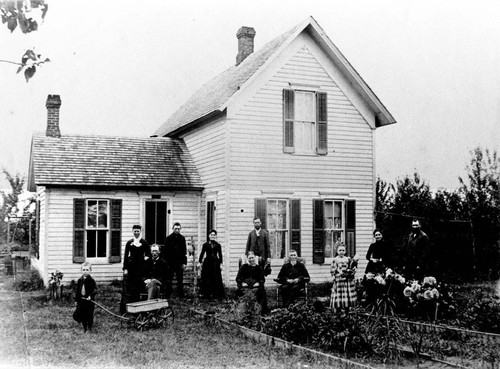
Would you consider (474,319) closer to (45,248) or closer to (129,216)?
(129,216)

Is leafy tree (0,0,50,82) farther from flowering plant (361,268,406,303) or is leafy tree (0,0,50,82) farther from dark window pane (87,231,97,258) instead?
dark window pane (87,231,97,258)

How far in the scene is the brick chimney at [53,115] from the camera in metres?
19.2

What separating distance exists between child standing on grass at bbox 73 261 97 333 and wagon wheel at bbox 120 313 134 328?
602mm

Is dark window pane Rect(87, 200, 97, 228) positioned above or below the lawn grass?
above

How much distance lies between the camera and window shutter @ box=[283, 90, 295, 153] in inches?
696

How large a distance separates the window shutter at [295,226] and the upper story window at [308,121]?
1511 mm

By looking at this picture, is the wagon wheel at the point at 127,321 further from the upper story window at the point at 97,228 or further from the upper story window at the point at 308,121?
the upper story window at the point at 308,121

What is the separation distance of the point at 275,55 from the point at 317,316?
9.42m

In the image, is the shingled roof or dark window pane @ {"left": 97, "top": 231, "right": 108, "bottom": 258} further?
dark window pane @ {"left": 97, "top": 231, "right": 108, "bottom": 258}

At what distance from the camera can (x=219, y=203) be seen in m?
17.5

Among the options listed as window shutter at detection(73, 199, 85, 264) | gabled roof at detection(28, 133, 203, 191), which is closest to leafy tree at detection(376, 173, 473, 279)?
gabled roof at detection(28, 133, 203, 191)

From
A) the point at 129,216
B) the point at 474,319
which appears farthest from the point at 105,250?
the point at 474,319

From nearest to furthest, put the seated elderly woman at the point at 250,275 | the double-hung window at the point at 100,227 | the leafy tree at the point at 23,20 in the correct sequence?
the leafy tree at the point at 23,20 → the seated elderly woman at the point at 250,275 → the double-hung window at the point at 100,227

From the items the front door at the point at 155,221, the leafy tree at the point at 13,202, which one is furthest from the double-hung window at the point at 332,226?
the leafy tree at the point at 13,202
